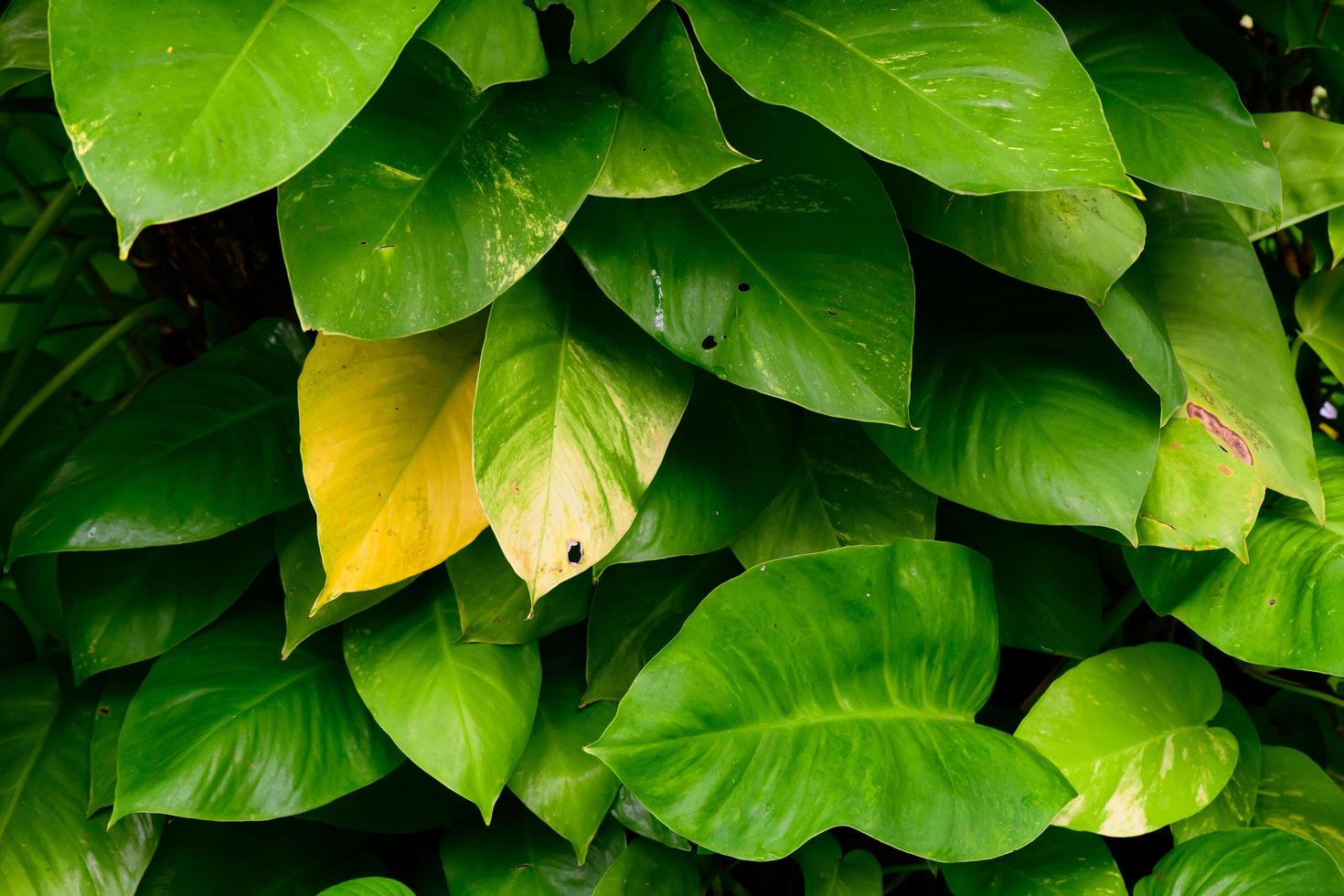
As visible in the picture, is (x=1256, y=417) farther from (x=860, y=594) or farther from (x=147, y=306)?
(x=147, y=306)

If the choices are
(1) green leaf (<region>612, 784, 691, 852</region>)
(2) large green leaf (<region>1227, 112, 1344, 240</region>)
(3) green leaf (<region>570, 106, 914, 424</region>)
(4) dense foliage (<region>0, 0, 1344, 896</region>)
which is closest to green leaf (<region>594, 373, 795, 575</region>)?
(4) dense foliage (<region>0, 0, 1344, 896</region>)

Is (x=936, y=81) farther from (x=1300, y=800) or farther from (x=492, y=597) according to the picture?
(x=1300, y=800)

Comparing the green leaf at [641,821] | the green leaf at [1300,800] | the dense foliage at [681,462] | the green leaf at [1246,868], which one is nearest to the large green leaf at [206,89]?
the dense foliage at [681,462]

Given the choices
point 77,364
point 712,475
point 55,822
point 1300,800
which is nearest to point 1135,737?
point 1300,800

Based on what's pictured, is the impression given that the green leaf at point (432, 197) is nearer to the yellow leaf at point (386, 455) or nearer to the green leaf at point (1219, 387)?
the yellow leaf at point (386, 455)

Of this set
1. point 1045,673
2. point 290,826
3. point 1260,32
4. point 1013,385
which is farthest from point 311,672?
point 1260,32
